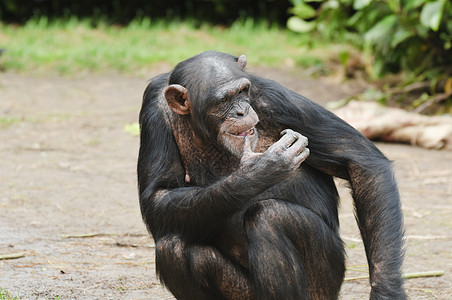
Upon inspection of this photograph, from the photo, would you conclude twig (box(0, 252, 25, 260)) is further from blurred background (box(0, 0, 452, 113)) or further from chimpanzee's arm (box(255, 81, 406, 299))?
blurred background (box(0, 0, 452, 113))

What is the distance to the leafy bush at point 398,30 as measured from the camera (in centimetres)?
980

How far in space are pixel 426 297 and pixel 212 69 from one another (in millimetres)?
2176

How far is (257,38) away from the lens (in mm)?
14672

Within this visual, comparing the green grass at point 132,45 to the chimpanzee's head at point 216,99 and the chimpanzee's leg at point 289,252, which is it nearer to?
the chimpanzee's head at point 216,99

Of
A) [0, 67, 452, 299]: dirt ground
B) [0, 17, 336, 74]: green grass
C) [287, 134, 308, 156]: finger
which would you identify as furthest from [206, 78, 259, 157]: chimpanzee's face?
[0, 17, 336, 74]: green grass

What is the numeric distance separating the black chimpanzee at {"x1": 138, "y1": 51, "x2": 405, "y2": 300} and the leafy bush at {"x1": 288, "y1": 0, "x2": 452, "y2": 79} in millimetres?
5253

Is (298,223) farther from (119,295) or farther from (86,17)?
(86,17)

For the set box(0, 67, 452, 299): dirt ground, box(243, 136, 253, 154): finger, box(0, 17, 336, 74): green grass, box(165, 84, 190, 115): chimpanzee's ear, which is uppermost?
box(165, 84, 190, 115): chimpanzee's ear

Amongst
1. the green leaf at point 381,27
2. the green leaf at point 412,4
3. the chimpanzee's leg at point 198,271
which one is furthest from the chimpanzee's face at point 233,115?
the green leaf at point 381,27

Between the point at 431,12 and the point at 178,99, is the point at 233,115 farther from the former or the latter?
the point at 431,12

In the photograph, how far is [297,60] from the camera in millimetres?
12922

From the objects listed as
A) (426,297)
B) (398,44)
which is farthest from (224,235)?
(398,44)

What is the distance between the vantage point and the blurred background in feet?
34.1

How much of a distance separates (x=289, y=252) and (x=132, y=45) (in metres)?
10.5
